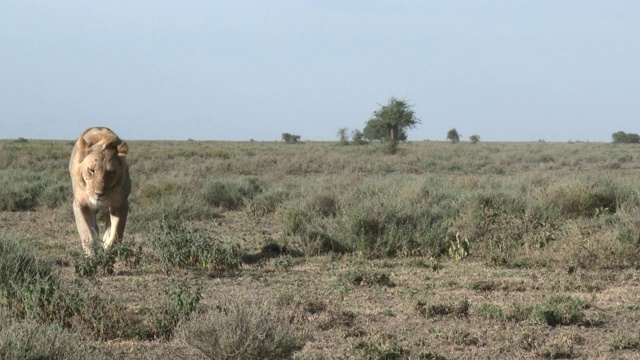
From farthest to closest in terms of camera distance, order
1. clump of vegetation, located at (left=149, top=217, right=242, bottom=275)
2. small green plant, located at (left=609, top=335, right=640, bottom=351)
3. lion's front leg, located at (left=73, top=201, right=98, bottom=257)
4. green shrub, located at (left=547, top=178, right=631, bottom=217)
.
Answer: green shrub, located at (left=547, top=178, right=631, bottom=217), lion's front leg, located at (left=73, top=201, right=98, bottom=257), clump of vegetation, located at (left=149, top=217, right=242, bottom=275), small green plant, located at (left=609, top=335, right=640, bottom=351)

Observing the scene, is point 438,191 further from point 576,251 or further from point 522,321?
point 522,321

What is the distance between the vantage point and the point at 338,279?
394 inches

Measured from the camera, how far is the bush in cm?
587

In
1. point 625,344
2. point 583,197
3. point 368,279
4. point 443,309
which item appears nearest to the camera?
point 625,344

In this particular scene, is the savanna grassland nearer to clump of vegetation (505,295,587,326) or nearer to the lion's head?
clump of vegetation (505,295,587,326)

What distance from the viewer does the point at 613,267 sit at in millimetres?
10695

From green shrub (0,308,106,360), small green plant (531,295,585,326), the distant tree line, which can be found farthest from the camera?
the distant tree line

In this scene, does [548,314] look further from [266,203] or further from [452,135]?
[452,135]

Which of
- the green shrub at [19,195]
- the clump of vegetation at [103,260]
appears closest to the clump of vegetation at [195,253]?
the clump of vegetation at [103,260]

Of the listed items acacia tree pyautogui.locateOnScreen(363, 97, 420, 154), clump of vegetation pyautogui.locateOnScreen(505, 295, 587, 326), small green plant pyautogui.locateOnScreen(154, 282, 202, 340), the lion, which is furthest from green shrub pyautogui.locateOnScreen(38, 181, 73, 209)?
acacia tree pyautogui.locateOnScreen(363, 97, 420, 154)

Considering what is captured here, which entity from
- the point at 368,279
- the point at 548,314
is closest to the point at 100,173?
the point at 368,279

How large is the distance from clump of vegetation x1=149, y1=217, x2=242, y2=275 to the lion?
61 centimetres

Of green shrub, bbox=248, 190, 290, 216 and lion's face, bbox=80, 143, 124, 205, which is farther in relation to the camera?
green shrub, bbox=248, 190, 290, 216

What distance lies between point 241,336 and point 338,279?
4.19 metres
